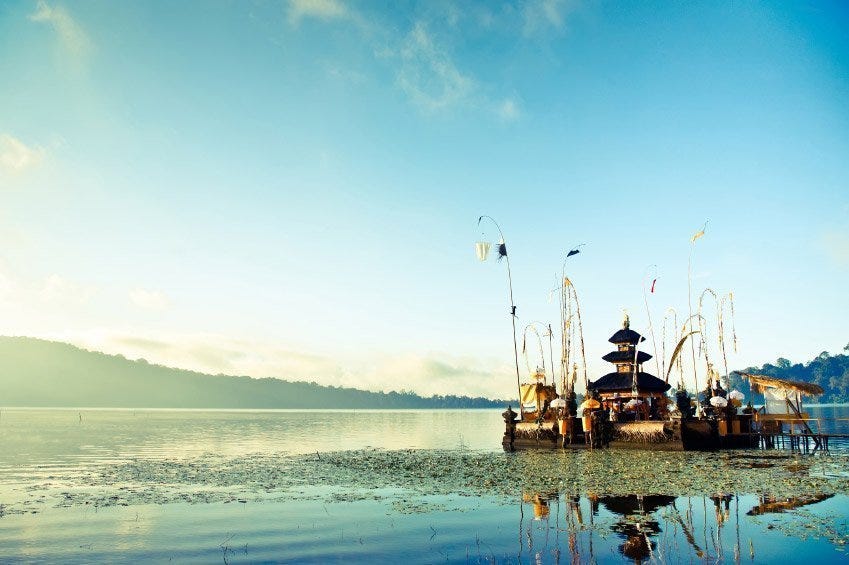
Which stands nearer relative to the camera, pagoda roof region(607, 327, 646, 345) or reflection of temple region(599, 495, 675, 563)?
reflection of temple region(599, 495, 675, 563)

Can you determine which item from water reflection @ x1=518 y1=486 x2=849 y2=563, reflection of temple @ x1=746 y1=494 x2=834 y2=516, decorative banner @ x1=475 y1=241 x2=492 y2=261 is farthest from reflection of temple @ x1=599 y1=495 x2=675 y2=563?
decorative banner @ x1=475 y1=241 x2=492 y2=261

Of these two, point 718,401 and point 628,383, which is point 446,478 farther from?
point 628,383

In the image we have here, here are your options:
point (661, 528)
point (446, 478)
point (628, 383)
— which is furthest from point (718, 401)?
point (661, 528)

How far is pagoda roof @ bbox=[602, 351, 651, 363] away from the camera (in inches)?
2295

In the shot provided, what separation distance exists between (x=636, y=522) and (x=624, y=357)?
4299 cm

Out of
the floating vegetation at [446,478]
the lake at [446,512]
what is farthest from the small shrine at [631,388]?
the lake at [446,512]

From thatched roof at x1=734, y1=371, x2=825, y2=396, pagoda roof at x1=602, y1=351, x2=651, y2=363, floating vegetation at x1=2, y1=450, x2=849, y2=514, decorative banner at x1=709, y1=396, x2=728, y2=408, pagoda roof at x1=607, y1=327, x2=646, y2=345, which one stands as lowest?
floating vegetation at x1=2, y1=450, x2=849, y2=514

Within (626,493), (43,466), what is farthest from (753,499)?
(43,466)

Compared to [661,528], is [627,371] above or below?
above

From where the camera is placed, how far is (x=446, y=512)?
2108 centimetres

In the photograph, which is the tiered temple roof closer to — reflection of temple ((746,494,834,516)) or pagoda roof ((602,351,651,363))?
pagoda roof ((602,351,651,363))

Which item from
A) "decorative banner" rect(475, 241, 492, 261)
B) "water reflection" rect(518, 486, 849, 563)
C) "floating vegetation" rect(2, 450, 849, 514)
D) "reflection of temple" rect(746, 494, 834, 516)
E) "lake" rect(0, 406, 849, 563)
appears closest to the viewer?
"water reflection" rect(518, 486, 849, 563)

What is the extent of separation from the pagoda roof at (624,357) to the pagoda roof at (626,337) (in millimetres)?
1196

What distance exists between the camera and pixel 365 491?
2689 centimetres
